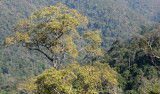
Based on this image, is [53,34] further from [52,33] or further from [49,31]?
[49,31]

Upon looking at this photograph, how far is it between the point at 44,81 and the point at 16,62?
109023mm

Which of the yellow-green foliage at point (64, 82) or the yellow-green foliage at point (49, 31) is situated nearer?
the yellow-green foliage at point (64, 82)

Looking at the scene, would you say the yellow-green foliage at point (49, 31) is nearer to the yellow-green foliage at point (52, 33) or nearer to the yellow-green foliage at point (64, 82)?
the yellow-green foliage at point (52, 33)

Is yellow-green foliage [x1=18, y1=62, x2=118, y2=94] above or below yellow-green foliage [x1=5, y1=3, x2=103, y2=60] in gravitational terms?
below

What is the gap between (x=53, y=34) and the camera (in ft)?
22.9

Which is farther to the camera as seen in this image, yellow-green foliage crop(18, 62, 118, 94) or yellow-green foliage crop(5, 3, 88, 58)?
yellow-green foliage crop(5, 3, 88, 58)

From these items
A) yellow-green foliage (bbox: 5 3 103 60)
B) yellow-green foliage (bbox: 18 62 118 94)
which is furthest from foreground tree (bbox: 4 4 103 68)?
yellow-green foliage (bbox: 18 62 118 94)

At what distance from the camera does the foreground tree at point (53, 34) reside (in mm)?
6658

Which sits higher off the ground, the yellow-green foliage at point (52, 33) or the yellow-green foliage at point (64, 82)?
the yellow-green foliage at point (52, 33)

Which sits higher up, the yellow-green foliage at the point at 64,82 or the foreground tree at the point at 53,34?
the foreground tree at the point at 53,34

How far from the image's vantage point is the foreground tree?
6658 millimetres

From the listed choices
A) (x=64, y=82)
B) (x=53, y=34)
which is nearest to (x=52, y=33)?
(x=53, y=34)

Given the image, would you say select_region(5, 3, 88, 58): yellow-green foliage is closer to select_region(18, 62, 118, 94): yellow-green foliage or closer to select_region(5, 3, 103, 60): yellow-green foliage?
select_region(5, 3, 103, 60): yellow-green foliage

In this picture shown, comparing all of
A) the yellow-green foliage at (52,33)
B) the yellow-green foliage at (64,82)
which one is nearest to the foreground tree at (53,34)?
the yellow-green foliage at (52,33)
